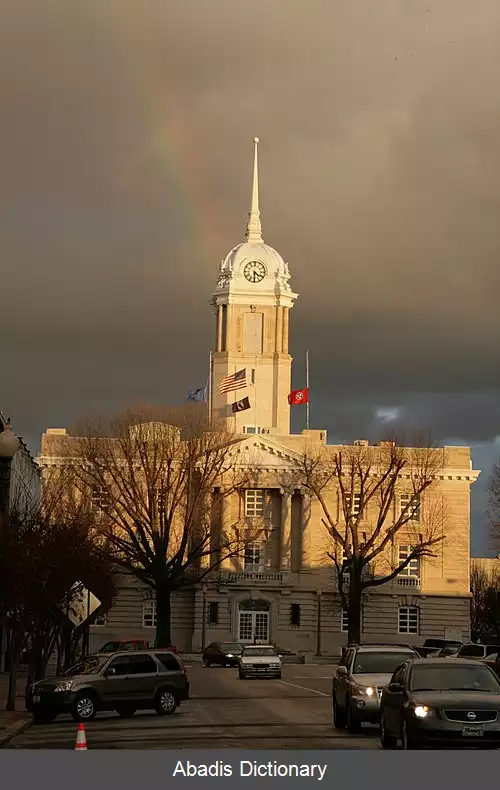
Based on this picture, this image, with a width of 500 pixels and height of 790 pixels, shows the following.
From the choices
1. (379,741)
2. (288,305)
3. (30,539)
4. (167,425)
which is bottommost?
(379,741)

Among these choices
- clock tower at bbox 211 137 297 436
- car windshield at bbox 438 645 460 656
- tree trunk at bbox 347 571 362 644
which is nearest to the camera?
car windshield at bbox 438 645 460 656

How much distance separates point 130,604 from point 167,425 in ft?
80.0

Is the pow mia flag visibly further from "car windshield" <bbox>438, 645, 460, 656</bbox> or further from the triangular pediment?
"car windshield" <bbox>438, 645, 460, 656</bbox>

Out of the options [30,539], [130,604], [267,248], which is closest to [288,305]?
[267,248]

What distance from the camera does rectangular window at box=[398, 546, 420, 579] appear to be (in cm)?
11856

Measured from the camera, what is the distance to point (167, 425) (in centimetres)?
9638

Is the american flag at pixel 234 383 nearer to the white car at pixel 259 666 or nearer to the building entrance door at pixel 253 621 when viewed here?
the building entrance door at pixel 253 621

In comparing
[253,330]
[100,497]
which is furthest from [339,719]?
[253,330]

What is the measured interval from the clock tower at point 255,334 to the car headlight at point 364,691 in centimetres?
9959

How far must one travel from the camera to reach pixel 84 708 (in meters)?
34.6

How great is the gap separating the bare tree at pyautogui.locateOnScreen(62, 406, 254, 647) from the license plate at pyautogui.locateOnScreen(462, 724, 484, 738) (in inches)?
2604

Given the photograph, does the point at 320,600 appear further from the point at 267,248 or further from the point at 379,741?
the point at 379,741

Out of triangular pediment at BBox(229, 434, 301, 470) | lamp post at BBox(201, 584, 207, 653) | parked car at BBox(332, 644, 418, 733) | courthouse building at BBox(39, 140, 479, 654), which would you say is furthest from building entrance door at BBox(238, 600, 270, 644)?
parked car at BBox(332, 644, 418, 733)
